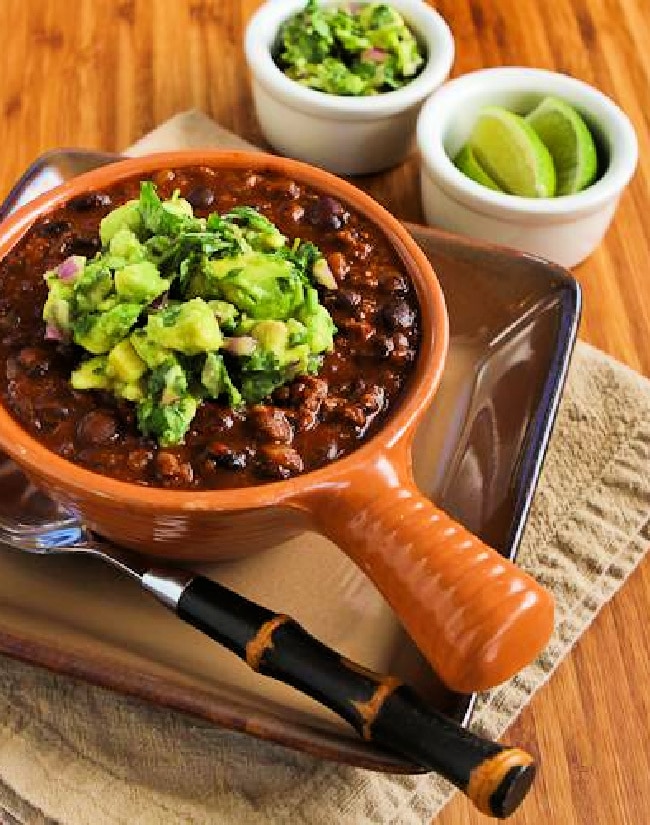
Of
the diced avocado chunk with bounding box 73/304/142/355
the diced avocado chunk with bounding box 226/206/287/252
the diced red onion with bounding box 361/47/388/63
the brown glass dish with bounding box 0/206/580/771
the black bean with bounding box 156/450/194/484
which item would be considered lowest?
the brown glass dish with bounding box 0/206/580/771

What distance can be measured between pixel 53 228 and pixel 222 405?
423mm

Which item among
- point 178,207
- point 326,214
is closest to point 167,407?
point 178,207

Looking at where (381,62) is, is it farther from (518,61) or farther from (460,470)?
(460,470)

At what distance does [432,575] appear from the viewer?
4.51ft

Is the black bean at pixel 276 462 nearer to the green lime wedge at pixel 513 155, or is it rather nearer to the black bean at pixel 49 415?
the black bean at pixel 49 415

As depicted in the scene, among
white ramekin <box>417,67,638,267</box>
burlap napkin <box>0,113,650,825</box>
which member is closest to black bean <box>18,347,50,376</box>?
burlap napkin <box>0,113,650,825</box>

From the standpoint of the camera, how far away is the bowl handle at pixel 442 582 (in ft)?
4.42

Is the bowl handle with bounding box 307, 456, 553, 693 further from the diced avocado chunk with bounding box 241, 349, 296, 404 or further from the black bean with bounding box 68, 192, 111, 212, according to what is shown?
the black bean with bounding box 68, 192, 111, 212

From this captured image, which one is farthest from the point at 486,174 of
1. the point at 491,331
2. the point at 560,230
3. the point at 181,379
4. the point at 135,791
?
the point at 135,791

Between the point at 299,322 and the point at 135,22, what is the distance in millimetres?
1532

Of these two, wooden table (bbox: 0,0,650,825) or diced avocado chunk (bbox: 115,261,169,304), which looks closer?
diced avocado chunk (bbox: 115,261,169,304)

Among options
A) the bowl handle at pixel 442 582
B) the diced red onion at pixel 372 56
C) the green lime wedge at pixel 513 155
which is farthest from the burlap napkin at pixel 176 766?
the diced red onion at pixel 372 56

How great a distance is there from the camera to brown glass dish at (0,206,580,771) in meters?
1.54

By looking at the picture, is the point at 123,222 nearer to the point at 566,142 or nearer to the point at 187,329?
the point at 187,329
